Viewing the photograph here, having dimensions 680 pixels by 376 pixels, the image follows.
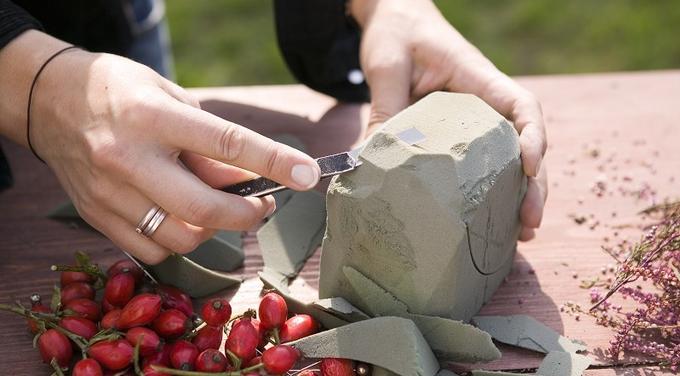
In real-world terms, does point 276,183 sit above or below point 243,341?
above

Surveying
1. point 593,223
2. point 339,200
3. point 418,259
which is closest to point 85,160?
point 339,200

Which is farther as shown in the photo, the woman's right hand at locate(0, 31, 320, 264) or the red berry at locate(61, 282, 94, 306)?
the red berry at locate(61, 282, 94, 306)

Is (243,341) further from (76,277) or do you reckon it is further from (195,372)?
(76,277)

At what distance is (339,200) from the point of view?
1.25 metres

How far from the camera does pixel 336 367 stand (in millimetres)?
1198

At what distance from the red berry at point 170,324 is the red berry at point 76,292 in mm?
160

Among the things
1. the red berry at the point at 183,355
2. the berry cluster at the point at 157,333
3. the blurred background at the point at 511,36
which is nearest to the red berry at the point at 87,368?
the berry cluster at the point at 157,333

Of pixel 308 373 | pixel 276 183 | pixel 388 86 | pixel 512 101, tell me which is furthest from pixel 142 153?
pixel 512 101

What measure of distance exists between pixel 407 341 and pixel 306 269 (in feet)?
1.18

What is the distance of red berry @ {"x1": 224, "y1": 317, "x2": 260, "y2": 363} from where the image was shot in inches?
47.6

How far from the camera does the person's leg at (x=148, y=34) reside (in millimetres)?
2166

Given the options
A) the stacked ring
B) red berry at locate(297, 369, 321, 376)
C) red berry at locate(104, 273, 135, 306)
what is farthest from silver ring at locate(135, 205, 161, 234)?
red berry at locate(297, 369, 321, 376)

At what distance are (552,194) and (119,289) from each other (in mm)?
919

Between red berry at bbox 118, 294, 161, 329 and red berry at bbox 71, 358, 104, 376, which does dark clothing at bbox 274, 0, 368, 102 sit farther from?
red berry at bbox 71, 358, 104, 376
